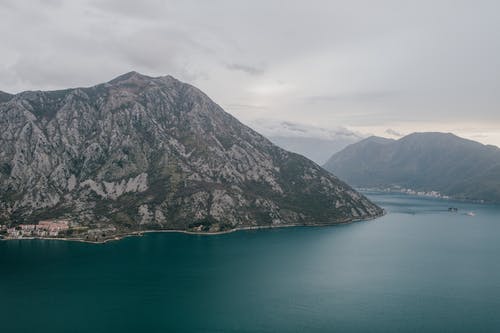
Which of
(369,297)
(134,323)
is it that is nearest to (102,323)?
(134,323)

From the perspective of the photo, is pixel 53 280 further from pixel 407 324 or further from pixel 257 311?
pixel 407 324

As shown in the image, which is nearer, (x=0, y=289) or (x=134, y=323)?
(x=134, y=323)

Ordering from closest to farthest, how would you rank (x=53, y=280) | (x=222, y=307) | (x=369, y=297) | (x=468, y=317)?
(x=468, y=317), (x=222, y=307), (x=369, y=297), (x=53, y=280)

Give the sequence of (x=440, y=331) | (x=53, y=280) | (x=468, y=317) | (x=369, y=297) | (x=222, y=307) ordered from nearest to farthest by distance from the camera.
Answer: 1. (x=440, y=331)
2. (x=468, y=317)
3. (x=222, y=307)
4. (x=369, y=297)
5. (x=53, y=280)

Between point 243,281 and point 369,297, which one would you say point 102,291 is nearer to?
point 243,281

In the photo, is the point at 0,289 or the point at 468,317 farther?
the point at 0,289

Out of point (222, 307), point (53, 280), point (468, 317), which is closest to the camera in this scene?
point (468, 317)

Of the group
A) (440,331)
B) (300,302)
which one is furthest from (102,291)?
(440,331)

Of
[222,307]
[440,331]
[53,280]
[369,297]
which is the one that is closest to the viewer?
[440,331]
